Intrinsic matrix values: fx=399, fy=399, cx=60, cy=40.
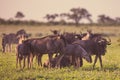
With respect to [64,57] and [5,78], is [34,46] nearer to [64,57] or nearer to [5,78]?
[64,57]

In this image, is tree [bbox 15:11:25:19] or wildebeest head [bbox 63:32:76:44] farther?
tree [bbox 15:11:25:19]

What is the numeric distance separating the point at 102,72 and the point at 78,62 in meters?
1.87

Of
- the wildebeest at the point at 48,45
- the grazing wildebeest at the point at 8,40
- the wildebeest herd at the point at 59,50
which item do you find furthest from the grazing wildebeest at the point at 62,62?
the grazing wildebeest at the point at 8,40

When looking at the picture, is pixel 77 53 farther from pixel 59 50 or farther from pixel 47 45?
pixel 47 45

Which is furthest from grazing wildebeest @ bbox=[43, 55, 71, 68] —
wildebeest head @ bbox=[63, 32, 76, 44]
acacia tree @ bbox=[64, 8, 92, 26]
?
acacia tree @ bbox=[64, 8, 92, 26]

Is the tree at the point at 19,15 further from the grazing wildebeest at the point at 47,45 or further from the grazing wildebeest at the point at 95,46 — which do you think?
the grazing wildebeest at the point at 47,45

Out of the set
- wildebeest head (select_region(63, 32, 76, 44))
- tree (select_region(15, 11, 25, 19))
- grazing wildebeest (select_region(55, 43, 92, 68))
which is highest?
tree (select_region(15, 11, 25, 19))

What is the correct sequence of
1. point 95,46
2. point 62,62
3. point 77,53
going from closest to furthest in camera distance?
point 77,53 → point 62,62 → point 95,46

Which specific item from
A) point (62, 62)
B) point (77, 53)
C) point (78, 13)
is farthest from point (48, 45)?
point (78, 13)

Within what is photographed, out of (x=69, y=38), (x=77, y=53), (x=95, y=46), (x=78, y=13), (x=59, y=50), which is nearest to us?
(x=77, y=53)

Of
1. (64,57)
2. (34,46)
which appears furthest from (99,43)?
(34,46)

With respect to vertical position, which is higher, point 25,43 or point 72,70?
point 25,43

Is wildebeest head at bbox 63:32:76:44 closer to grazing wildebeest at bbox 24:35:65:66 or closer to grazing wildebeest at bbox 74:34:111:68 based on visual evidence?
grazing wildebeest at bbox 74:34:111:68

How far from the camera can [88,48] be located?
65.3 feet
